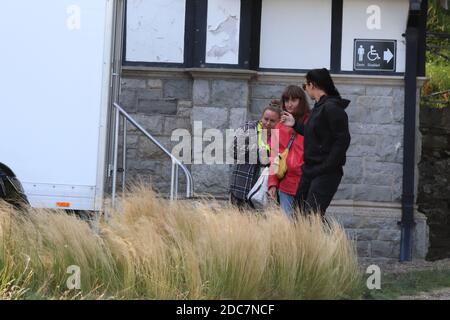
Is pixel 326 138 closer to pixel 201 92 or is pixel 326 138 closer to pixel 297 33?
pixel 201 92

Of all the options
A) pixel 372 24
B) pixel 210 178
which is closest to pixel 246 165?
pixel 210 178

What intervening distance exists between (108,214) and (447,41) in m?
8.13

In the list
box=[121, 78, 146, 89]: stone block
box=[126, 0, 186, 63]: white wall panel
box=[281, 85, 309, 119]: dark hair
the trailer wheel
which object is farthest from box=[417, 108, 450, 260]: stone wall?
the trailer wheel

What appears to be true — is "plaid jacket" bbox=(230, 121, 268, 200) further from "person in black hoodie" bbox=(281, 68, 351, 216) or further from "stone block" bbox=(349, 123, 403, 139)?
"stone block" bbox=(349, 123, 403, 139)

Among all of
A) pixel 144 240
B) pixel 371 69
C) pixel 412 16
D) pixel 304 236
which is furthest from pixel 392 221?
pixel 144 240

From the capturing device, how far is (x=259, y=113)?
368 inches

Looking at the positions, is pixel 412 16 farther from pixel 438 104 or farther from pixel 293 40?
pixel 438 104

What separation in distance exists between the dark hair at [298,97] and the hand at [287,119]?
13 cm

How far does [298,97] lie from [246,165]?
77 centimetres

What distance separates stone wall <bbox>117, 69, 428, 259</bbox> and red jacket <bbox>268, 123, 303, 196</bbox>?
6.72ft

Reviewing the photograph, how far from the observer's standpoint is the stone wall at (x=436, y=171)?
11992 millimetres

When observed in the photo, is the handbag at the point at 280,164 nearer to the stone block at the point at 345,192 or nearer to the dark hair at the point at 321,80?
the dark hair at the point at 321,80

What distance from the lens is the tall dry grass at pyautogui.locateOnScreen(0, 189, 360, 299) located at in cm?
525

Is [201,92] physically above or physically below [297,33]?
below
